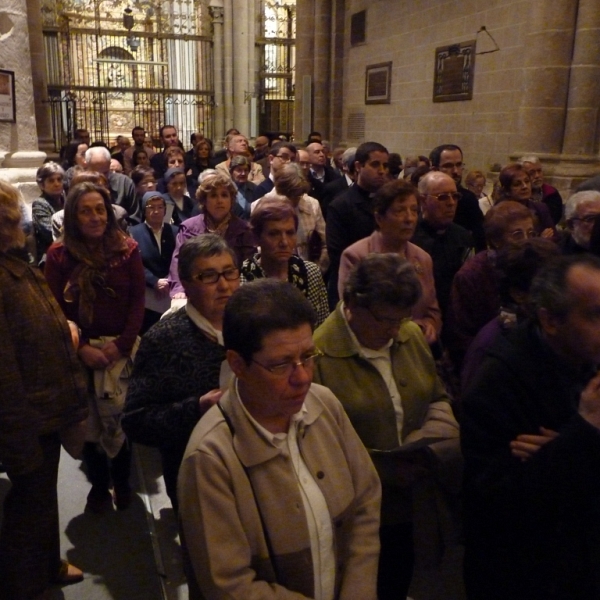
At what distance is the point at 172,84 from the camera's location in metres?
16.8

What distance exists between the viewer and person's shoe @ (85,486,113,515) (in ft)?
11.0

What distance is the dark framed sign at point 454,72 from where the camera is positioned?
8.26 m

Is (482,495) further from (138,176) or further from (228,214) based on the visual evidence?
(138,176)

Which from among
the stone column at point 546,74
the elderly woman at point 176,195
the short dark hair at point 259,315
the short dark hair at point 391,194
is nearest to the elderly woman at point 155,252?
the elderly woman at point 176,195

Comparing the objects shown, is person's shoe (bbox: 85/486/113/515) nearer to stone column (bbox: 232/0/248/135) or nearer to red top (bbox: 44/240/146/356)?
red top (bbox: 44/240/146/356)

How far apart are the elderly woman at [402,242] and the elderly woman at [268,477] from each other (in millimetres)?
1530

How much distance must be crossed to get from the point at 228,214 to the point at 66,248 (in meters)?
1.15

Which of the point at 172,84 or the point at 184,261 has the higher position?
the point at 172,84

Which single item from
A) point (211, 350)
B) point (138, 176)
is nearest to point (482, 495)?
point (211, 350)

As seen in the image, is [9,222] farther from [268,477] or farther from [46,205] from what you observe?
[46,205]

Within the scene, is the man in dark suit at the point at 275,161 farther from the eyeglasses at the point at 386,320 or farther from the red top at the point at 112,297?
the eyeglasses at the point at 386,320

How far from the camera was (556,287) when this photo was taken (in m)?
1.73

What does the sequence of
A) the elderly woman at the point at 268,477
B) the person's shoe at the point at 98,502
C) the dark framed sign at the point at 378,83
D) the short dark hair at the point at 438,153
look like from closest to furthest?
the elderly woman at the point at 268,477, the person's shoe at the point at 98,502, the short dark hair at the point at 438,153, the dark framed sign at the point at 378,83

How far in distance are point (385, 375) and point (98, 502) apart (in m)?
1.93
